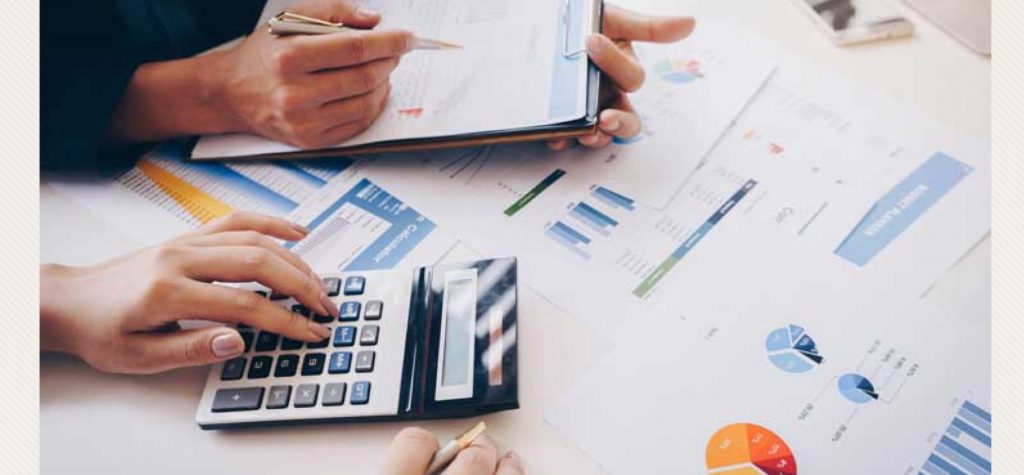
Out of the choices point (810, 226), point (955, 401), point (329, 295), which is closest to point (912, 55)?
point (810, 226)

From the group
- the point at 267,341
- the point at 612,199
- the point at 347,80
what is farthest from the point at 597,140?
the point at 267,341

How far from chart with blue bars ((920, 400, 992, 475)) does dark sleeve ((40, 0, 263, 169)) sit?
0.70 m

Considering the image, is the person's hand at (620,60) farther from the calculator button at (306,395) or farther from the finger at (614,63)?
the calculator button at (306,395)

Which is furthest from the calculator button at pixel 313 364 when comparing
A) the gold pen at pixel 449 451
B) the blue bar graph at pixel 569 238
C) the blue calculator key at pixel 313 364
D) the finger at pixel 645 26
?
the finger at pixel 645 26

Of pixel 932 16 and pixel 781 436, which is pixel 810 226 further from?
pixel 932 16

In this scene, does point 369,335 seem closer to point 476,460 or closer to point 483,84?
point 476,460

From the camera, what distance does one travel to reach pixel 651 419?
18.6 inches

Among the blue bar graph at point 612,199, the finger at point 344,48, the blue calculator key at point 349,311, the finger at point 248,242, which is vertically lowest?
the blue calculator key at point 349,311

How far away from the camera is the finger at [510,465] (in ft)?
1.45

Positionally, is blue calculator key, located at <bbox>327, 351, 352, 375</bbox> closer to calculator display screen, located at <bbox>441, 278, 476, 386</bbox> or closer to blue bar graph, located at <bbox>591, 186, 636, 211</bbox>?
calculator display screen, located at <bbox>441, 278, 476, 386</bbox>

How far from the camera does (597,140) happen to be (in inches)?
25.5

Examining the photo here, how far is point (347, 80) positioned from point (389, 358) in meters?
0.26

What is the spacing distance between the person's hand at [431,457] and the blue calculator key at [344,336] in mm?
85

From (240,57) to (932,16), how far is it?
69 centimetres
